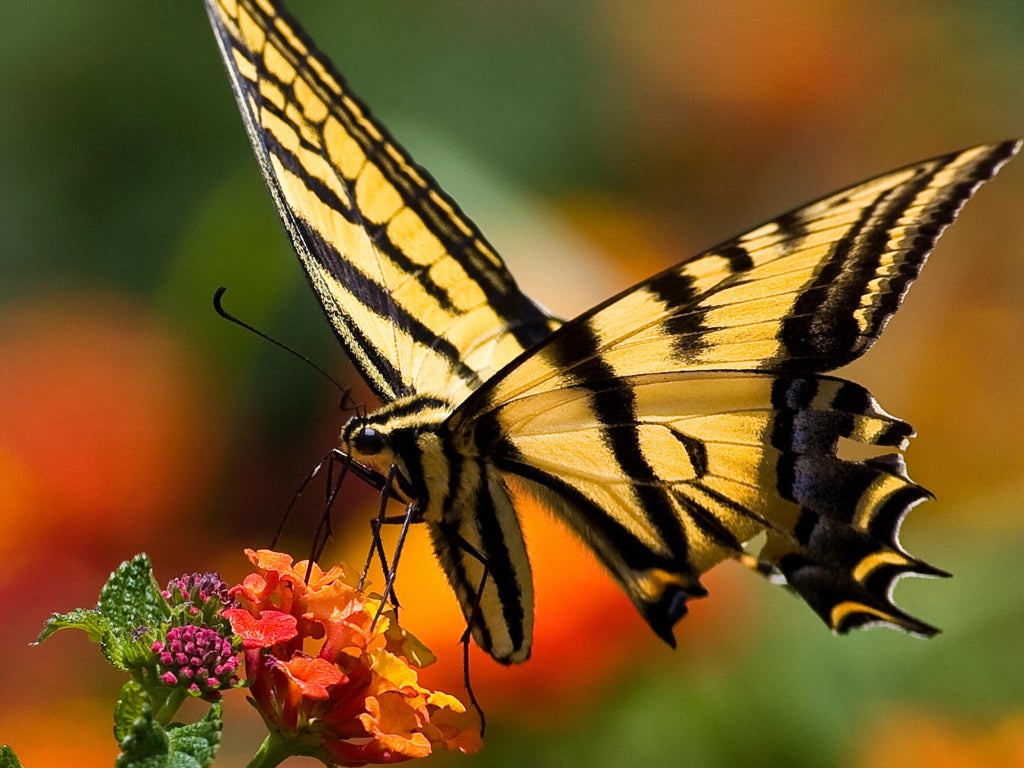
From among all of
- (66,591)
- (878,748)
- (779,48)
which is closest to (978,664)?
(878,748)

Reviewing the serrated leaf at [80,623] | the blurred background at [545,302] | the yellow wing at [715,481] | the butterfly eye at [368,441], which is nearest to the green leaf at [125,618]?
the serrated leaf at [80,623]

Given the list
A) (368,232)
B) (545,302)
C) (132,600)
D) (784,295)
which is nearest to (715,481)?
(784,295)

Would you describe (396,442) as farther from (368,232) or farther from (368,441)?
(368,232)

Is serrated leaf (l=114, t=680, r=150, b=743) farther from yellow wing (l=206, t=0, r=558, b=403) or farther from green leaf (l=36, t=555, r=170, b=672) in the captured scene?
yellow wing (l=206, t=0, r=558, b=403)

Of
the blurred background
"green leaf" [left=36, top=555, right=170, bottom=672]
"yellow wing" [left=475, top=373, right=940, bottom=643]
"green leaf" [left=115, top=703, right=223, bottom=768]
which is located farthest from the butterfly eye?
the blurred background

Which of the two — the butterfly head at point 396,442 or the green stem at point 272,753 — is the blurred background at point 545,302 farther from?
the green stem at point 272,753

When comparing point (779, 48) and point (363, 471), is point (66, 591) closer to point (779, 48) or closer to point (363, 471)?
point (363, 471)
